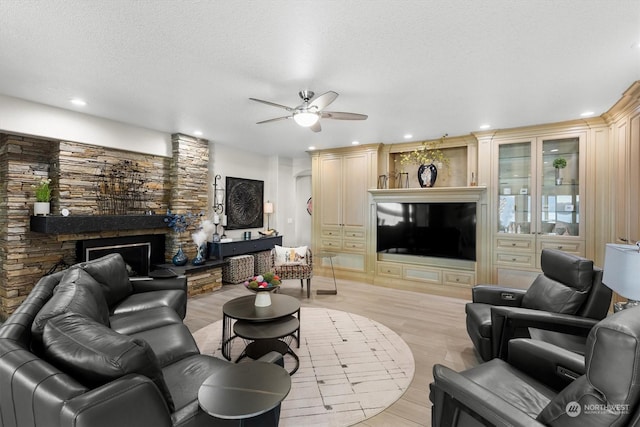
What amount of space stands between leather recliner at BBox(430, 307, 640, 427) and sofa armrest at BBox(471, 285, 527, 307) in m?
1.39

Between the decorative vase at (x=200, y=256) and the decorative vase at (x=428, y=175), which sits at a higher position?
the decorative vase at (x=428, y=175)

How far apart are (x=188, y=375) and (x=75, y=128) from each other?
12.3 ft

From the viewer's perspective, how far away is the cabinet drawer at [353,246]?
566 centimetres

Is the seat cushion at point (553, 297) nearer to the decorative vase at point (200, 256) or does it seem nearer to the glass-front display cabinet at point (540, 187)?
the glass-front display cabinet at point (540, 187)

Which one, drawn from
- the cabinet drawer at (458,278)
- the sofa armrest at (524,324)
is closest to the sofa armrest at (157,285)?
the sofa armrest at (524,324)

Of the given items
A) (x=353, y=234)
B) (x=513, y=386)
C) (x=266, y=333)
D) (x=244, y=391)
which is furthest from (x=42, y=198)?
(x=513, y=386)

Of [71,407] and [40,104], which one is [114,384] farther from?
[40,104]

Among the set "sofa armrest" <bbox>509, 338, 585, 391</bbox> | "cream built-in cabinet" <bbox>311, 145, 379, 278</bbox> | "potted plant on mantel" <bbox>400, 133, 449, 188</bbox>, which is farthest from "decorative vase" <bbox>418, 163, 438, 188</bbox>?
"sofa armrest" <bbox>509, 338, 585, 391</bbox>

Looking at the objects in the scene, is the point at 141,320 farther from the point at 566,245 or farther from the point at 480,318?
the point at 566,245

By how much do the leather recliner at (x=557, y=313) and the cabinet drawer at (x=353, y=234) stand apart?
3071mm

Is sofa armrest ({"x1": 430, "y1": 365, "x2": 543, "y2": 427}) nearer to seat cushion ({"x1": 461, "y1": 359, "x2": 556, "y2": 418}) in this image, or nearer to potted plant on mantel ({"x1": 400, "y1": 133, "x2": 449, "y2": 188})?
seat cushion ({"x1": 461, "y1": 359, "x2": 556, "y2": 418})

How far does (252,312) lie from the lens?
265cm

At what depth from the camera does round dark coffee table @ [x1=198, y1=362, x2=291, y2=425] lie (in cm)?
120

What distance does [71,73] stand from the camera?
8.71 ft
